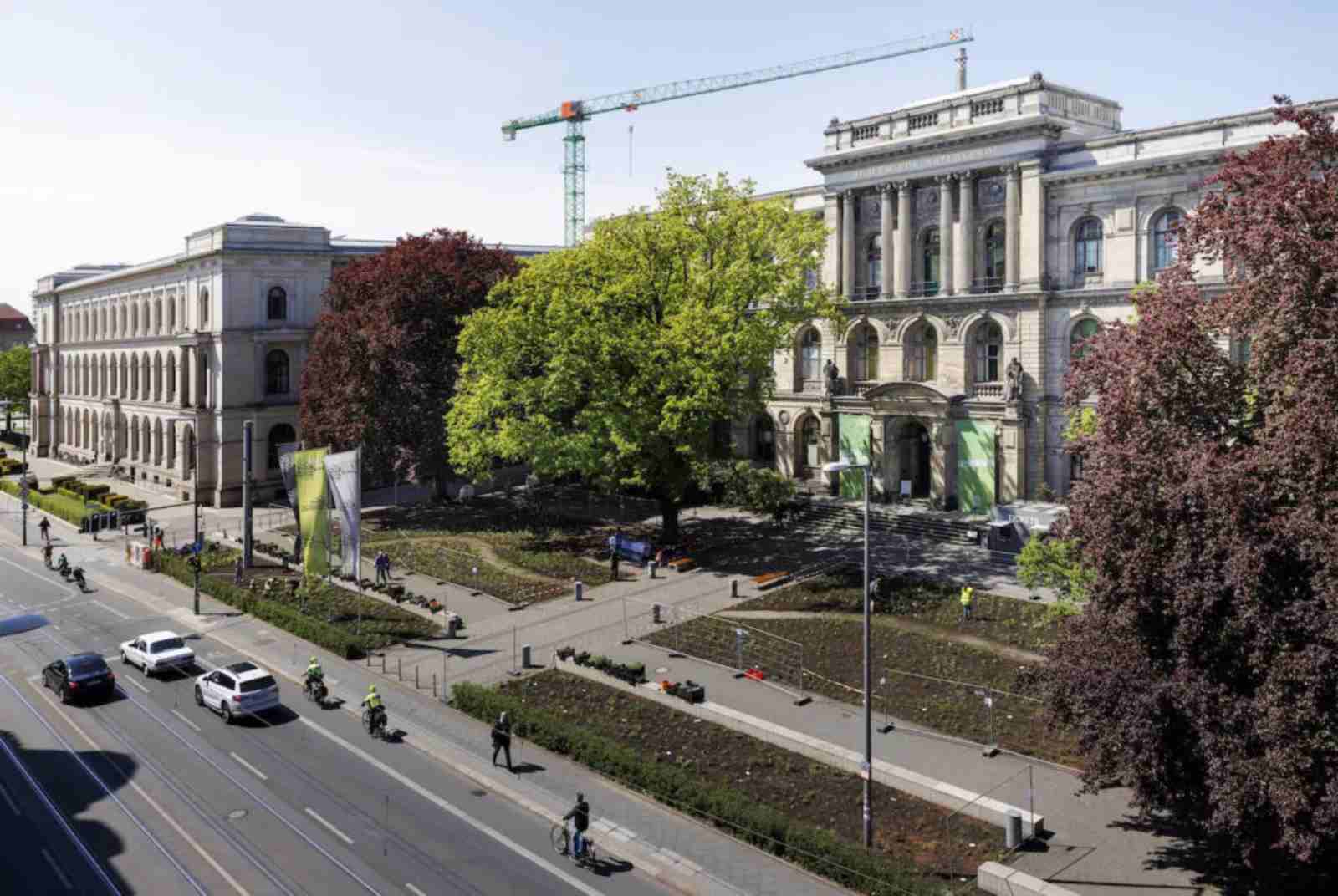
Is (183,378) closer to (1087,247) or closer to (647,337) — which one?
(647,337)

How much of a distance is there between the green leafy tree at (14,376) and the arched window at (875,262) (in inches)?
4516

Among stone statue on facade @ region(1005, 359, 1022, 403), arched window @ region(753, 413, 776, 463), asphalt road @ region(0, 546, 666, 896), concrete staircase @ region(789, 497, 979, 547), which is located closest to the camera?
asphalt road @ region(0, 546, 666, 896)

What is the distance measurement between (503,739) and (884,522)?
33.2m

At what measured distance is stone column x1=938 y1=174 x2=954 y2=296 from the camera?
58438 millimetres

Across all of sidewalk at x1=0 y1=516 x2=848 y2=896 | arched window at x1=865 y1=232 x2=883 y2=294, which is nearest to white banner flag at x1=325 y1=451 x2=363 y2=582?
sidewalk at x1=0 y1=516 x2=848 y2=896

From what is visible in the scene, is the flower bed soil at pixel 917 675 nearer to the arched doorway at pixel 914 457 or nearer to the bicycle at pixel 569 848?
the bicycle at pixel 569 848

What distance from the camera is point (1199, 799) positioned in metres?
20.6

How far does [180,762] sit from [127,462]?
68990 millimetres

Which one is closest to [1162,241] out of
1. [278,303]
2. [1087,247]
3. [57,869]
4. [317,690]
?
[1087,247]

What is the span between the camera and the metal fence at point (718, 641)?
1420 inches

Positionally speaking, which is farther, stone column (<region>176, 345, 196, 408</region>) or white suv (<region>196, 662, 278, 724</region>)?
stone column (<region>176, 345, 196, 408</region>)

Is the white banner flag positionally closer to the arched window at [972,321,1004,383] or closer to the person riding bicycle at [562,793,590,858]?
the person riding bicycle at [562,793,590,858]

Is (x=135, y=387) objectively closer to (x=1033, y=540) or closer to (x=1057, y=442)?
(x=1057, y=442)

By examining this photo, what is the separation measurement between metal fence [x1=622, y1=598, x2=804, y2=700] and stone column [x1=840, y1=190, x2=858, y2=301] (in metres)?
26.8
